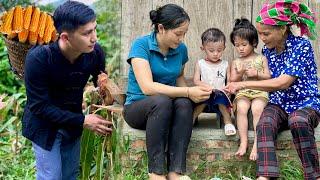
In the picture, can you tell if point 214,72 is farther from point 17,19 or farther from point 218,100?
point 17,19

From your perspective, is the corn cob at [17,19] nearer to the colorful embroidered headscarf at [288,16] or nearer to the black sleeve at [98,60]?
the black sleeve at [98,60]

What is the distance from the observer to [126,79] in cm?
587

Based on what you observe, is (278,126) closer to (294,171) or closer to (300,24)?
(294,171)

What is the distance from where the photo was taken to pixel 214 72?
18.2 feet

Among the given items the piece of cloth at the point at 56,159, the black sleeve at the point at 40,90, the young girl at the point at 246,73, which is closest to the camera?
the black sleeve at the point at 40,90

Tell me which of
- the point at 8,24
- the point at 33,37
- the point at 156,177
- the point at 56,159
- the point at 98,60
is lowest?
the point at 156,177

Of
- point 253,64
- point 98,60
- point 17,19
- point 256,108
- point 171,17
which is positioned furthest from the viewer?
point 253,64

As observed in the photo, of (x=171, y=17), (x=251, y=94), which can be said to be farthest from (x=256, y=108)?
(x=171, y=17)

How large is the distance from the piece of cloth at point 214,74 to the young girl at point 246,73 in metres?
0.07

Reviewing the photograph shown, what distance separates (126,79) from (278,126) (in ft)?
4.55

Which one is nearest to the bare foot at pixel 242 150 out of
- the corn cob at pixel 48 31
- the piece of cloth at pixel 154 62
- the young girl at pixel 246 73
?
the young girl at pixel 246 73

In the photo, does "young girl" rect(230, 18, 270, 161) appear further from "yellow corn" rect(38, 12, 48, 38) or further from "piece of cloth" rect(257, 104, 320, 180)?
"yellow corn" rect(38, 12, 48, 38)

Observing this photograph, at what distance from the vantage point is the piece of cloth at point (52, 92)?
4.16m

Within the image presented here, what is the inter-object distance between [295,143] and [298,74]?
0.52 meters
